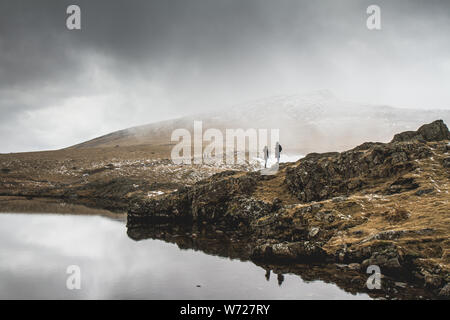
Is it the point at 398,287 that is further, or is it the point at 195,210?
the point at 195,210

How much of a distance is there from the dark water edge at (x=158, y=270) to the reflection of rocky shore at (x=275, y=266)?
0.26 ft

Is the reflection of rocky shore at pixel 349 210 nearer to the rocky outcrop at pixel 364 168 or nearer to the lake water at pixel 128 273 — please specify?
the rocky outcrop at pixel 364 168

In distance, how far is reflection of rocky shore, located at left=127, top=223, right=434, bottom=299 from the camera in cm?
2341

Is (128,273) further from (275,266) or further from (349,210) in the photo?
(349,210)

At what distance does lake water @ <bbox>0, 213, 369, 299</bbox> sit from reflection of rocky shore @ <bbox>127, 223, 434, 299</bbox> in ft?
3.23

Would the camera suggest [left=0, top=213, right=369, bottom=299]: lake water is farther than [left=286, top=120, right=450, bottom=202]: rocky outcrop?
No

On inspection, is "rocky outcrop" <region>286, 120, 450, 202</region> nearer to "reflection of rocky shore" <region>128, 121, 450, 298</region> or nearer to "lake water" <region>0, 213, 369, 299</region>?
"reflection of rocky shore" <region>128, 121, 450, 298</region>

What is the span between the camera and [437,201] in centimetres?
3394

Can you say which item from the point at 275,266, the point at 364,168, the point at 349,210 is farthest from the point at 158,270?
the point at 364,168

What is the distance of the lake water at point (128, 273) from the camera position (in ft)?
79.8

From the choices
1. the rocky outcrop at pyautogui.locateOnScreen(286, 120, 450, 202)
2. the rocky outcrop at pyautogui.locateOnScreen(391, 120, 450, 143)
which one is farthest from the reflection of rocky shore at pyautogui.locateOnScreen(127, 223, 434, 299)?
the rocky outcrop at pyautogui.locateOnScreen(391, 120, 450, 143)
